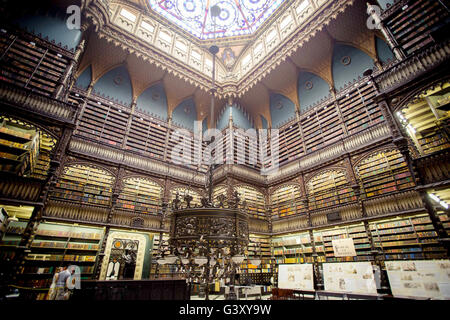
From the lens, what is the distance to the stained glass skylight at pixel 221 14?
1319 centimetres

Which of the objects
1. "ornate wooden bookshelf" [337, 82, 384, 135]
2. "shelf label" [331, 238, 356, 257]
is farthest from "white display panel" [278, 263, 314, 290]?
"ornate wooden bookshelf" [337, 82, 384, 135]

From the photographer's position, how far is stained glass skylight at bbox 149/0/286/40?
13.2 meters

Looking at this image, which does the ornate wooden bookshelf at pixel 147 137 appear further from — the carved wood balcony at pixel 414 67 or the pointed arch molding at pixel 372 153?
the carved wood balcony at pixel 414 67

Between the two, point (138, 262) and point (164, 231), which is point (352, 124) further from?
point (138, 262)

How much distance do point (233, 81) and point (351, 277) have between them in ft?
38.6

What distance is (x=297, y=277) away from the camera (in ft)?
22.0

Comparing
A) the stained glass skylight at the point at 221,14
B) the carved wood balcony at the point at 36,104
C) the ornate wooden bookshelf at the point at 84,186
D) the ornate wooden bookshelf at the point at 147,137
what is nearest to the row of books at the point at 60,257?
the ornate wooden bookshelf at the point at 84,186

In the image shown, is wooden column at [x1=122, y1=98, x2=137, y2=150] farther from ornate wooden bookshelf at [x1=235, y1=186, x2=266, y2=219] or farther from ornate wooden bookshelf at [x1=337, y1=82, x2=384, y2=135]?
ornate wooden bookshelf at [x1=337, y1=82, x2=384, y2=135]

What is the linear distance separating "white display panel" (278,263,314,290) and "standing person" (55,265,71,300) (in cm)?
610

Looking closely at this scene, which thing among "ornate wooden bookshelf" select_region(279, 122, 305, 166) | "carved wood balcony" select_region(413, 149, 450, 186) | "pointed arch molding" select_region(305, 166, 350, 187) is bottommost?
"carved wood balcony" select_region(413, 149, 450, 186)

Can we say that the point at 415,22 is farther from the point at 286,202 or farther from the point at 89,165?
the point at 89,165

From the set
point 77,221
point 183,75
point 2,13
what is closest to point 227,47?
point 183,75

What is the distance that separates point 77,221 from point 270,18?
14.9 m

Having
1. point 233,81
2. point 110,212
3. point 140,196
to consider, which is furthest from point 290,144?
point 110,212
